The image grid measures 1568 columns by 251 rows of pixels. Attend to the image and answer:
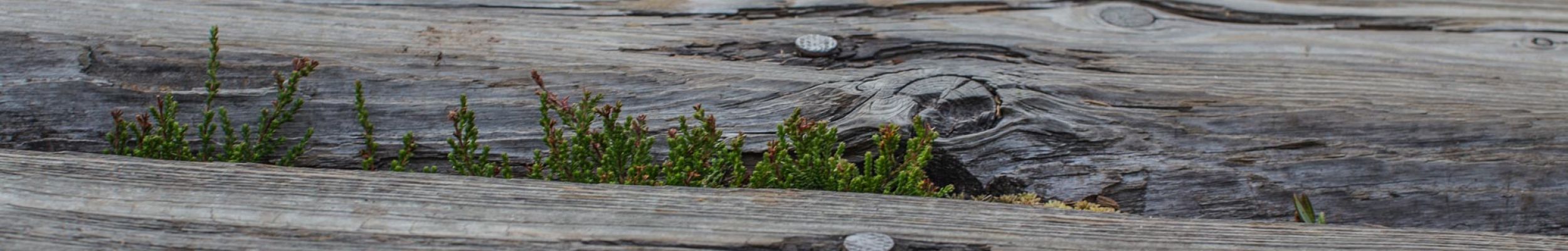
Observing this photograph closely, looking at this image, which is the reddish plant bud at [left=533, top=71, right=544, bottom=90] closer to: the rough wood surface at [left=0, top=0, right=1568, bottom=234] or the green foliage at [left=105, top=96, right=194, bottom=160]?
the rough wood surface at [left=0, top=0, right=1568, bottom=234]

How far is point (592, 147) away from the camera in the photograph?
295 centimetres

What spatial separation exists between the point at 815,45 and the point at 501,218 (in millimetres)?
1501

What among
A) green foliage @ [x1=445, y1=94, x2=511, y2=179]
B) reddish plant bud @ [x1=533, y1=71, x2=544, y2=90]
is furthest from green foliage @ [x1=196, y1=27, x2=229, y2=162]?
reddish plant bud @ [x1=533, y1=71, x2=544, y2=90]

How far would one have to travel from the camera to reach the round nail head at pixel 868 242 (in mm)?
1999

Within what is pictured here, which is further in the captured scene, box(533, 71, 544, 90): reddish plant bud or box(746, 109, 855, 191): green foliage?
box(533, 71, 544, 90): reddish plant bud

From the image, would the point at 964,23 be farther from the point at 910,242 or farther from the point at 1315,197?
the point at 910,242

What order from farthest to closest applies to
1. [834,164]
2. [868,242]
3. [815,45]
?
1. [815,45]
2. [834,164]
3. [868,242]

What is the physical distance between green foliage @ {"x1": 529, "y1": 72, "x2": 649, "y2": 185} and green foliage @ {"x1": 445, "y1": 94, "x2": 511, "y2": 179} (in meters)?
0.09

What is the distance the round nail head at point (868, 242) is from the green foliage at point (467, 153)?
3.65ft

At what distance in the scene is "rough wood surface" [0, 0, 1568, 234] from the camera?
9.68 ft

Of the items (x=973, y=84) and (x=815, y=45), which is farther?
(x=815, y=45)

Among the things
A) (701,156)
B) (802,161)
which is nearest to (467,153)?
(701,156)

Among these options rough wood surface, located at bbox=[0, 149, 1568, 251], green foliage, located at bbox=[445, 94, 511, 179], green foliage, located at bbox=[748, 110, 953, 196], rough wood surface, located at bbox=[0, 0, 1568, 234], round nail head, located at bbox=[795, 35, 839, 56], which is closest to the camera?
rough wood surface, located at bbox=[0, 149, 1568, 251]

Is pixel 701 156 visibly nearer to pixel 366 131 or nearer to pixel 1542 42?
pixel 366 131
